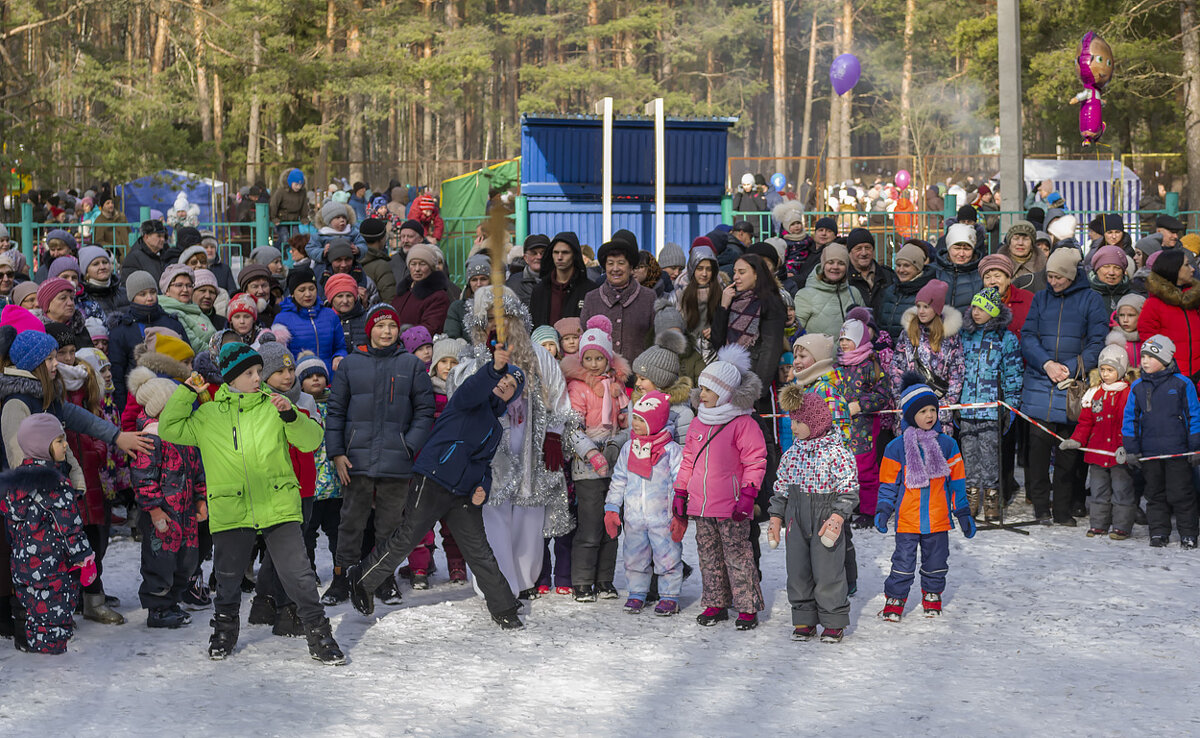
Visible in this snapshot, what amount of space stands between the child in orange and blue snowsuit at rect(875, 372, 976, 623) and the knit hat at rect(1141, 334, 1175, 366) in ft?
7.87

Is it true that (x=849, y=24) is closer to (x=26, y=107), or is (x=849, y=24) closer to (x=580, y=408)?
(x=26, y=107)

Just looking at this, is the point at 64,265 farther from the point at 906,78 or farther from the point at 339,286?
the point at 906,78

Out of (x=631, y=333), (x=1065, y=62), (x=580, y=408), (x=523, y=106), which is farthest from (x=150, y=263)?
(x=523, y=106)

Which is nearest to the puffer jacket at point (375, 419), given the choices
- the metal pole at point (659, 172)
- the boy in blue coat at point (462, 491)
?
the boy in blue coat at point (462, 491)

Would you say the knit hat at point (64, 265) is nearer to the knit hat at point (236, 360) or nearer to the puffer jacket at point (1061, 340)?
the knit hat at point (236, 360)

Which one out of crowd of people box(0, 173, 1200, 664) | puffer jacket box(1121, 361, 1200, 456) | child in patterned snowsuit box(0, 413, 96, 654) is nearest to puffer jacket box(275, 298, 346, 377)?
crowd of people box(0, 173, 1200, 664)

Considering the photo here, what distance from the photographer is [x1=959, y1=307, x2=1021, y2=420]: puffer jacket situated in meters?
9.38

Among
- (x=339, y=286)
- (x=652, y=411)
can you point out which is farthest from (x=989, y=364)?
(x=339, y=286)

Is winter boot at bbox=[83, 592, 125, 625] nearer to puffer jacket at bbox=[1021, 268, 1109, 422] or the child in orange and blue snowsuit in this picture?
the child in orange and blue snowsuit

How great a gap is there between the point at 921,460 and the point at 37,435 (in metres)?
4.39

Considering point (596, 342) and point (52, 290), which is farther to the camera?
point (52, 290)

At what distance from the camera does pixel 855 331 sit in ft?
29.8

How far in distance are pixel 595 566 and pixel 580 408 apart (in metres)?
0.89

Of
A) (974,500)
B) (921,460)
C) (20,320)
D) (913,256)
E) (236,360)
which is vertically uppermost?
(913,256)
